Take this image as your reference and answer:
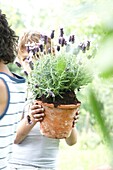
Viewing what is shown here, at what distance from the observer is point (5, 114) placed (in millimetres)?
1808

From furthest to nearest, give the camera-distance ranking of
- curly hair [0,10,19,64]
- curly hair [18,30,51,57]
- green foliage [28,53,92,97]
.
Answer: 1. curly hair [18,30,51,57]
2. curly hair [0,10,19,64]
3. green foliage [28,53,92,97]

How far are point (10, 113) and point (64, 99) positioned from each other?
0.23 metres

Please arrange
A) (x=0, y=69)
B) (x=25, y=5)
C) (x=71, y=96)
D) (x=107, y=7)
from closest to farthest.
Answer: (x=107, y=7) → (x=71, y=96) → (x=0, y=69) → (x=25, y=5)

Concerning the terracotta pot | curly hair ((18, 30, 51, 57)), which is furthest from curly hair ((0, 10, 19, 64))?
the terracotta pot

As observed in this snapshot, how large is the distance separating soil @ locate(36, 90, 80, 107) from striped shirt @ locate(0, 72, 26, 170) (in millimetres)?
136

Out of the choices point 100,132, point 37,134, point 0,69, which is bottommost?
point 100,132

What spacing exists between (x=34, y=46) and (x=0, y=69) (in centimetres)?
18

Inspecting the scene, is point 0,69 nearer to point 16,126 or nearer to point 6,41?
point 6,41

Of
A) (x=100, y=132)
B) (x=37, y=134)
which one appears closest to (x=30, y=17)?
(x=37, y=134)

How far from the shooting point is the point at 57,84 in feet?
5.46

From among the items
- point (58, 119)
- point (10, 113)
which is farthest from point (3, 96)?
point (58, 119)

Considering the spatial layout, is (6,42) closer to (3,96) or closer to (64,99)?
(3,96)

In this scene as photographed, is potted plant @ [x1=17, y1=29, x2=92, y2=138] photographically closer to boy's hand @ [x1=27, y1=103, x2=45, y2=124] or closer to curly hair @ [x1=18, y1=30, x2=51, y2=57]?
boy's hand @ [x1=27, y1=103, x2=45, y2=124]

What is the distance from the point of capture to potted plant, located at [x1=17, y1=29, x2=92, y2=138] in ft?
5.48
